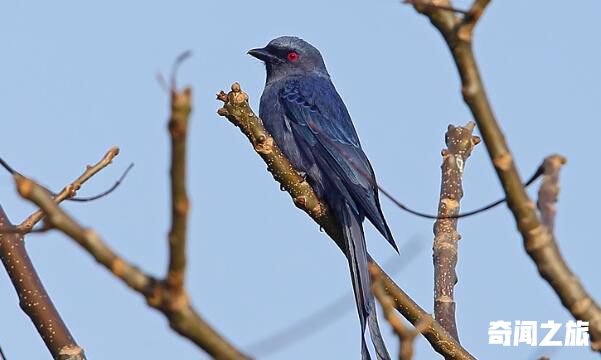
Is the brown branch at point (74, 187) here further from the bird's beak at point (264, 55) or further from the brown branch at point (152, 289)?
the bird's beak at point (264, 55)

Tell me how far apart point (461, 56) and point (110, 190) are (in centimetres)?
169

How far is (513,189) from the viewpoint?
2.13 meters

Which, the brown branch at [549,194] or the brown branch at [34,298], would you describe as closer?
the brown branch at [549,194]

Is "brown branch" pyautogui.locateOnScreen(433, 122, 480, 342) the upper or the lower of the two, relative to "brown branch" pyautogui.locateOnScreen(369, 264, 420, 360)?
upper

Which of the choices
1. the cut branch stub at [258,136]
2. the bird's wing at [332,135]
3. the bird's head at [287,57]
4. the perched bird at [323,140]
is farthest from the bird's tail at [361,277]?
the bird's head at [287,57]

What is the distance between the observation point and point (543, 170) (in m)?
2.14

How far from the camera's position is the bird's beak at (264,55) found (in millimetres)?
7953

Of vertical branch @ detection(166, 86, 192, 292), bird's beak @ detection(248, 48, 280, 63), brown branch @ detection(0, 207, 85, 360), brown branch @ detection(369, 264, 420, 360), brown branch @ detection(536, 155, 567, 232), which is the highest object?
bird's beak @ detection(248, 48, 280, 63)

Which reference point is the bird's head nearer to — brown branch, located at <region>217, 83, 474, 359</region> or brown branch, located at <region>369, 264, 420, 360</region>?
brown branch, located at <region>217, 83, 474, 359</region>

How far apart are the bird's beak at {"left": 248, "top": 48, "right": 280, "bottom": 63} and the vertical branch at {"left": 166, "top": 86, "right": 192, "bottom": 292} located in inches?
247

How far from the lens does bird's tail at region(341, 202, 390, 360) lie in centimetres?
479

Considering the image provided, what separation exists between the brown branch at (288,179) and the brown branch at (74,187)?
3.08 feet

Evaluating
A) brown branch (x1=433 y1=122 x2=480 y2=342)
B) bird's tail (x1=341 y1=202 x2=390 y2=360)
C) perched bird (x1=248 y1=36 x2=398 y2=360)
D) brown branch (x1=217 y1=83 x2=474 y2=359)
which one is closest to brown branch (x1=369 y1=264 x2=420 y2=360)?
brown branch (x1=217 y1=83 x2=474 y2=359)

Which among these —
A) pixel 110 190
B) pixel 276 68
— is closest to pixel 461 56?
pixel 110 190
